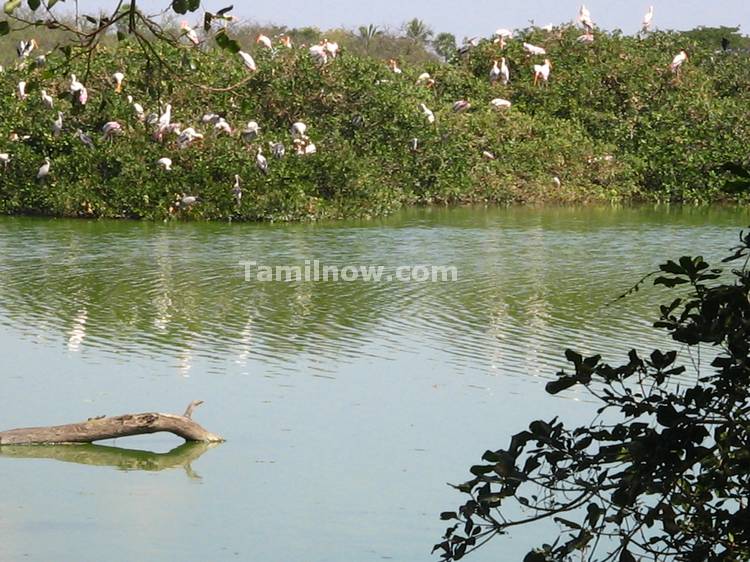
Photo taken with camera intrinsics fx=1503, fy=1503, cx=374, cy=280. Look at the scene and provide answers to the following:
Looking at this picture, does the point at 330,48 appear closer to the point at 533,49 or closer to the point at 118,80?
the point at 118,80

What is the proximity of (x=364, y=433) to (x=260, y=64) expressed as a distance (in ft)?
46.1

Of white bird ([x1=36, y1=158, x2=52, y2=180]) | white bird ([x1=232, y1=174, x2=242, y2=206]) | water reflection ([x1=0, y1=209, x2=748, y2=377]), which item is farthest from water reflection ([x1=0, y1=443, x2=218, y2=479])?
white bird ([x1=36, y1=158, x2=52, y2=180])

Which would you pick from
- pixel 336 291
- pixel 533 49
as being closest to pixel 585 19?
pixel 533 49

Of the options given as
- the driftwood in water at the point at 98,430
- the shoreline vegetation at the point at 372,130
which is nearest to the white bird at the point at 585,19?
the shoreline vegetation at the point at 372,130

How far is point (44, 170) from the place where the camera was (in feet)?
56.4

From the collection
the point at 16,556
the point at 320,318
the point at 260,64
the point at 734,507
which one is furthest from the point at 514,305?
the point at 260,64

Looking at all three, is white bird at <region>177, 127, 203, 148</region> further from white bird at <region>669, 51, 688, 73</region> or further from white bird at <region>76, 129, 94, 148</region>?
white bird at <region>669, 51, 688, 73</region>

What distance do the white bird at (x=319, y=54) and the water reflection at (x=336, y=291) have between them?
306cm

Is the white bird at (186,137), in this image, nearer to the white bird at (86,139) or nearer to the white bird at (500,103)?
the white bird at (86,139)

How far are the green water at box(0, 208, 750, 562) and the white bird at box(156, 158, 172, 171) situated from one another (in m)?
1.31

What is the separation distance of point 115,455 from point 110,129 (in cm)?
1124

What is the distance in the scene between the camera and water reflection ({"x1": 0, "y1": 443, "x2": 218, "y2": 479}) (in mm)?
6203

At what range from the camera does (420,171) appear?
2066 cm

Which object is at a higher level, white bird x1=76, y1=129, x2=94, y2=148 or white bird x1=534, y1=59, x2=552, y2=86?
white bird x1=534, y1=59, x2=552, y2=86
